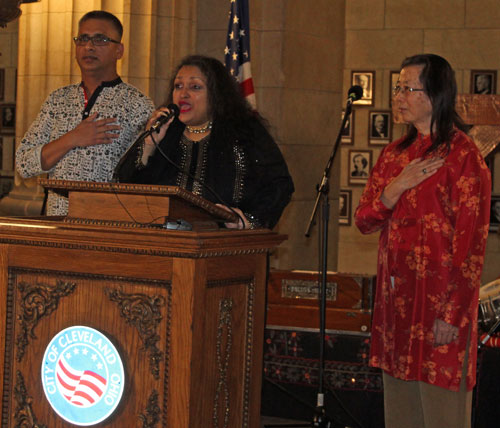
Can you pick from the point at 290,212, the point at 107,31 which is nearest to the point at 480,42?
the point at 290,212

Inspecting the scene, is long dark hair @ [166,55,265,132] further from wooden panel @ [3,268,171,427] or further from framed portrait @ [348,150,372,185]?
framed portrait @ [348,150,372,185]

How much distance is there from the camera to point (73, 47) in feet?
19.3

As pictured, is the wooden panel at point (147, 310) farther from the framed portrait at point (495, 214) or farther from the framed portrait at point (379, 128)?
the framed portrait at point (379, 128)

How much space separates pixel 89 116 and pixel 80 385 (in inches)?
58.0

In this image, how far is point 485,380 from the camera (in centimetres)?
448

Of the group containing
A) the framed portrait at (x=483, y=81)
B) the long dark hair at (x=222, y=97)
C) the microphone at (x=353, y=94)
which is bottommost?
the long dark hair at (x=222, y=97)

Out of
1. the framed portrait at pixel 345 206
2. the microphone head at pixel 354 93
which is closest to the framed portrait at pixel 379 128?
the framed portrait at pixel 345 206

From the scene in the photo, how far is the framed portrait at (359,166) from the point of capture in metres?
9.05

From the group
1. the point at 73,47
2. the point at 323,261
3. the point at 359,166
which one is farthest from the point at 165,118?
the point at 359,166

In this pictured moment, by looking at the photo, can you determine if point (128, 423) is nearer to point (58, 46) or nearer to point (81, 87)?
point (81, 87)

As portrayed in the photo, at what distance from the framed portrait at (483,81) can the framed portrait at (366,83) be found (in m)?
0.95

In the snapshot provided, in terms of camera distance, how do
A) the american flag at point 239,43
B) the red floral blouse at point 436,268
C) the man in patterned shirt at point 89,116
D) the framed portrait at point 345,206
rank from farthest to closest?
the framed portrait at point 345,206, the american flag at point 239,43, the man in patterned shirt at point 89,116, the red floral blouse at point 436,268

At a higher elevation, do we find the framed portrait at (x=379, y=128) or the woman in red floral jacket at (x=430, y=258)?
the framed portrait at (x=379, y=128)

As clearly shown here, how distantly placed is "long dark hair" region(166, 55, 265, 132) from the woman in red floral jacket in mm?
609
